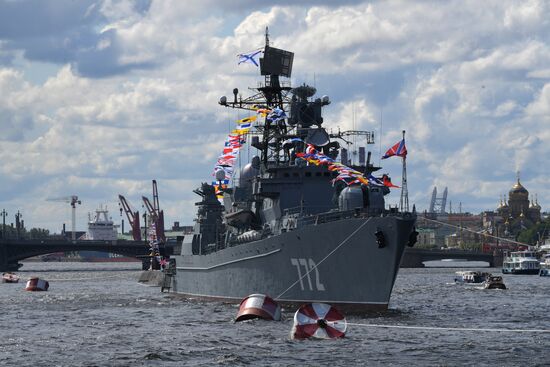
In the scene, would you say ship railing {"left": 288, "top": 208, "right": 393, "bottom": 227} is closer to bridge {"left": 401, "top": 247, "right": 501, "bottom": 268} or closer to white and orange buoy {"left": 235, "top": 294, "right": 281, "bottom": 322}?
white and orange buoy {"left": 235, "top": 294, "right": 281, "bottom": 322}

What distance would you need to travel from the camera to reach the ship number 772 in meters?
52.9

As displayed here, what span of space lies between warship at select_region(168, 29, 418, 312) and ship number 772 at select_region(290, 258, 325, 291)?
0.06 meters

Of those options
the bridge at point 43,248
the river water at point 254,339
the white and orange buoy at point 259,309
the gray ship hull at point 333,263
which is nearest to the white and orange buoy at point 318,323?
the river water at point 254,339

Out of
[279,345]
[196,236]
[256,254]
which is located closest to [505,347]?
[279,345]

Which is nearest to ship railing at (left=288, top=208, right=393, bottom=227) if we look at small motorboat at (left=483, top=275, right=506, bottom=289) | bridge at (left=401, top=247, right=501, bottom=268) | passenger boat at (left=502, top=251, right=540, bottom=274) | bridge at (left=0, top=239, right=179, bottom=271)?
small motorboat at (left=483, top=275, right=506, bottom=289)

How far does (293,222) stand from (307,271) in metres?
3.46

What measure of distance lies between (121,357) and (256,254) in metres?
19.6

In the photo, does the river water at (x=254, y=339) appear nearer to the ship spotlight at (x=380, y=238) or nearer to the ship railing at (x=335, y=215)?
the ship spotlight at (x=380, y=238)

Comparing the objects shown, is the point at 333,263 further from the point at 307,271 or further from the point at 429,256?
the point at 429,256

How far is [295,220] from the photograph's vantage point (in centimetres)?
5547

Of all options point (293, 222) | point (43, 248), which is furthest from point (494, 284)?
point (43, 248)

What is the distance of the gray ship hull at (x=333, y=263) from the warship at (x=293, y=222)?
48mm

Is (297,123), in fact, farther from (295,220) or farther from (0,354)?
(0,354)

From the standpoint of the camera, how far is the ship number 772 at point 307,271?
52.9 meters
